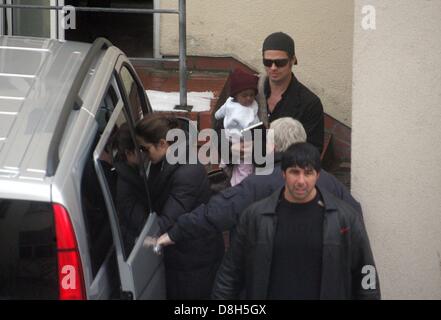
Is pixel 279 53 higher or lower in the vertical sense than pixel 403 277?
higher

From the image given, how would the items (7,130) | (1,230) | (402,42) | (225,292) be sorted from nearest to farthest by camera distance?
(1,230)
(7,130)
(225,292)
(402,42)

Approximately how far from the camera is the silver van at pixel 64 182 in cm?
406

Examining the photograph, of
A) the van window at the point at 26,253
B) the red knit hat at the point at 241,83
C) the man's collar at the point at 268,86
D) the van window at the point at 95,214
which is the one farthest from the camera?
the man's collar at the point at 268,86

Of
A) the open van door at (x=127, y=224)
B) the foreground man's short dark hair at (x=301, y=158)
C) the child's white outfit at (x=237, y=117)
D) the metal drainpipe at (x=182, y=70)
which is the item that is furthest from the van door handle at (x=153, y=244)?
the metal drainpipe at (x=182, y=70)

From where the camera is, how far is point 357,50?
5840 millimetres

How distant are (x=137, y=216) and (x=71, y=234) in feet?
3.25

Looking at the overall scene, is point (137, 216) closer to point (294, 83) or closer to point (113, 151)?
point (113, 151)

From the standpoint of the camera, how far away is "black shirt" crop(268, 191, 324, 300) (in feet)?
15.2

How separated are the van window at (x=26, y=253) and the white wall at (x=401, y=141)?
2363 mm

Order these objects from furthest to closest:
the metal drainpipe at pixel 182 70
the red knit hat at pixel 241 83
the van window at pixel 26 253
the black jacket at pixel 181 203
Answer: the metal drainpipe at pixel 182 70 → the red knit hat at pixel 241 83 → the black jacket at pixel 181 203 → the van window at pixel 26 253

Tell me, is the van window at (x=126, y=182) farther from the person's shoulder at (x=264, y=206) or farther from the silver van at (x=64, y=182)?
the person's shoulder at (x=264, y=206)

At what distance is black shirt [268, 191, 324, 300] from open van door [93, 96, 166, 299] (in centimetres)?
64

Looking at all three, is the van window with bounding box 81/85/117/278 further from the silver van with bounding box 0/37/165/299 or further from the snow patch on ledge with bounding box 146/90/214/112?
the snow patch on ledge with bounding box 146/90/214/112

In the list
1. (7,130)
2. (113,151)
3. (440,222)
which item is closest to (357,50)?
(440,222)
